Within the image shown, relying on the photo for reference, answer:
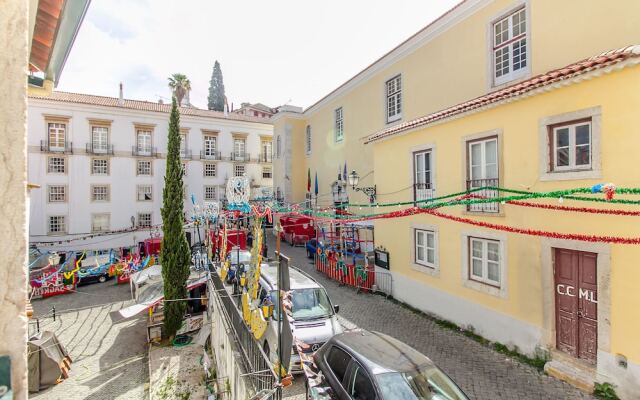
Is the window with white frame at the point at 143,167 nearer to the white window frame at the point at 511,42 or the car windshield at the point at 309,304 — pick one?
the car windshield at the point at 309,304

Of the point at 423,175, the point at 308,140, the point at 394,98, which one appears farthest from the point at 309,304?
the point at 308,140

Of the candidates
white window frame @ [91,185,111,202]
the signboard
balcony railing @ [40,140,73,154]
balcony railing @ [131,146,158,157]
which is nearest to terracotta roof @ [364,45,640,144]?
the signboard

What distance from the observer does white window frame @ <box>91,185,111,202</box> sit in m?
30.7

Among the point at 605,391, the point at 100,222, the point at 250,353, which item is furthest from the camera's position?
the point at 100,222

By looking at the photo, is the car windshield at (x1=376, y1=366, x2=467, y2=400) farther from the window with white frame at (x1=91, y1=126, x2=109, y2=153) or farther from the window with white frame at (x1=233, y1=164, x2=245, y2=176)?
the window with white frame at (x1=233, y1=164, x2=245, y2=176)

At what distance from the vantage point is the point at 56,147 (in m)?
29.5

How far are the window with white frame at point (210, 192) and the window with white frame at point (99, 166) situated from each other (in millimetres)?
9251

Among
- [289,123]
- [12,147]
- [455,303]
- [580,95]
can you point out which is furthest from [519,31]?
[289,123]

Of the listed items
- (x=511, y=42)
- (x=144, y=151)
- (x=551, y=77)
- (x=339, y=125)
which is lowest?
(x=551, y=77)

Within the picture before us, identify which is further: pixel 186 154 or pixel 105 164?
pixel 186 154

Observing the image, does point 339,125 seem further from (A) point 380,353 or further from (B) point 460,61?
(A) point 380,353

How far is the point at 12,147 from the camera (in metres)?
1.49

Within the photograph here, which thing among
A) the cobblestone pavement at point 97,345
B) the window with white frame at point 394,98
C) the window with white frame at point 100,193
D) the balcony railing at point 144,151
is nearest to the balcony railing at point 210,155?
the balcony railing at point 144,151

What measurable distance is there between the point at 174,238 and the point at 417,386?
476 inches
